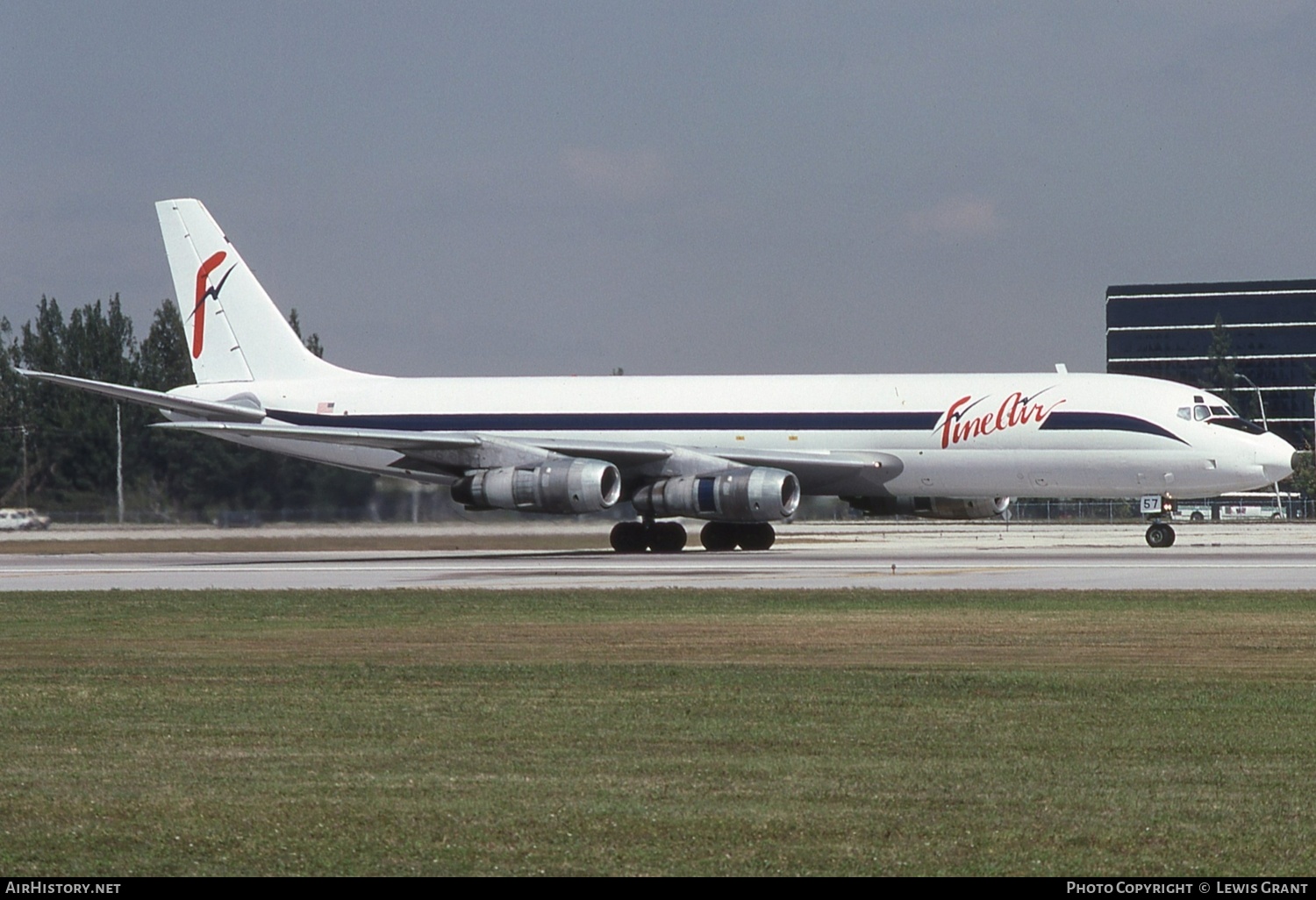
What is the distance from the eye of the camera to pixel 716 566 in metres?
34.8

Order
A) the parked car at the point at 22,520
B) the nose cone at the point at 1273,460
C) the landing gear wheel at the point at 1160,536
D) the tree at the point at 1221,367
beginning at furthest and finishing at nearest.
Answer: the tree at the point at 1221,367 → the parked car at the point at 22,520 → the landing gear wheel at the point at 1160,536 → the nose cone at the point at 1273,460

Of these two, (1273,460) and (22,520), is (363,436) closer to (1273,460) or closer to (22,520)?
(1273,460)

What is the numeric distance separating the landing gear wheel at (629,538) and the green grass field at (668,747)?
22307 millimetres

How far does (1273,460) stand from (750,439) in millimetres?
12499

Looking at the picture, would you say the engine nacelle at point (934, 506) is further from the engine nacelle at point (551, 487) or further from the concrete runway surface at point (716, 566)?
the engine nacelle at point (551, 487)

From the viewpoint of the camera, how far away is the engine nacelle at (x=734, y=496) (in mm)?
39531

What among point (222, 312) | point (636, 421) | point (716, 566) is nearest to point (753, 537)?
point (636, 421)

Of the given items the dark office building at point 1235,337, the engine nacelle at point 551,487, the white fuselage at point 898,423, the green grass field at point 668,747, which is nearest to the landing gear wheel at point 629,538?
the engine nacelle at point 551,487

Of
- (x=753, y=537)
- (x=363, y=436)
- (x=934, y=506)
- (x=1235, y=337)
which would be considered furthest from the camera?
(x=1235, y=337)

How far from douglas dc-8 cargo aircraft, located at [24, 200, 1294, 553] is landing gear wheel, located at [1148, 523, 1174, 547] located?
5 cm

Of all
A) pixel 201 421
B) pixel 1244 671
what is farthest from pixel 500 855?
pixel 201 421

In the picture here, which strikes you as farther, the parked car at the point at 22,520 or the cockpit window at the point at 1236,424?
the parked car at the point at 22,520

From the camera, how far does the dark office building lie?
6521 inches

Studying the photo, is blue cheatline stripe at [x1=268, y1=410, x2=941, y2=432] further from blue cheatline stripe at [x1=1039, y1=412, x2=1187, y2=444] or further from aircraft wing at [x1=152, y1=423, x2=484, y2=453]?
blue cheatline stripe at [x1=1039, y1=412, x2=1187, y2=444]
